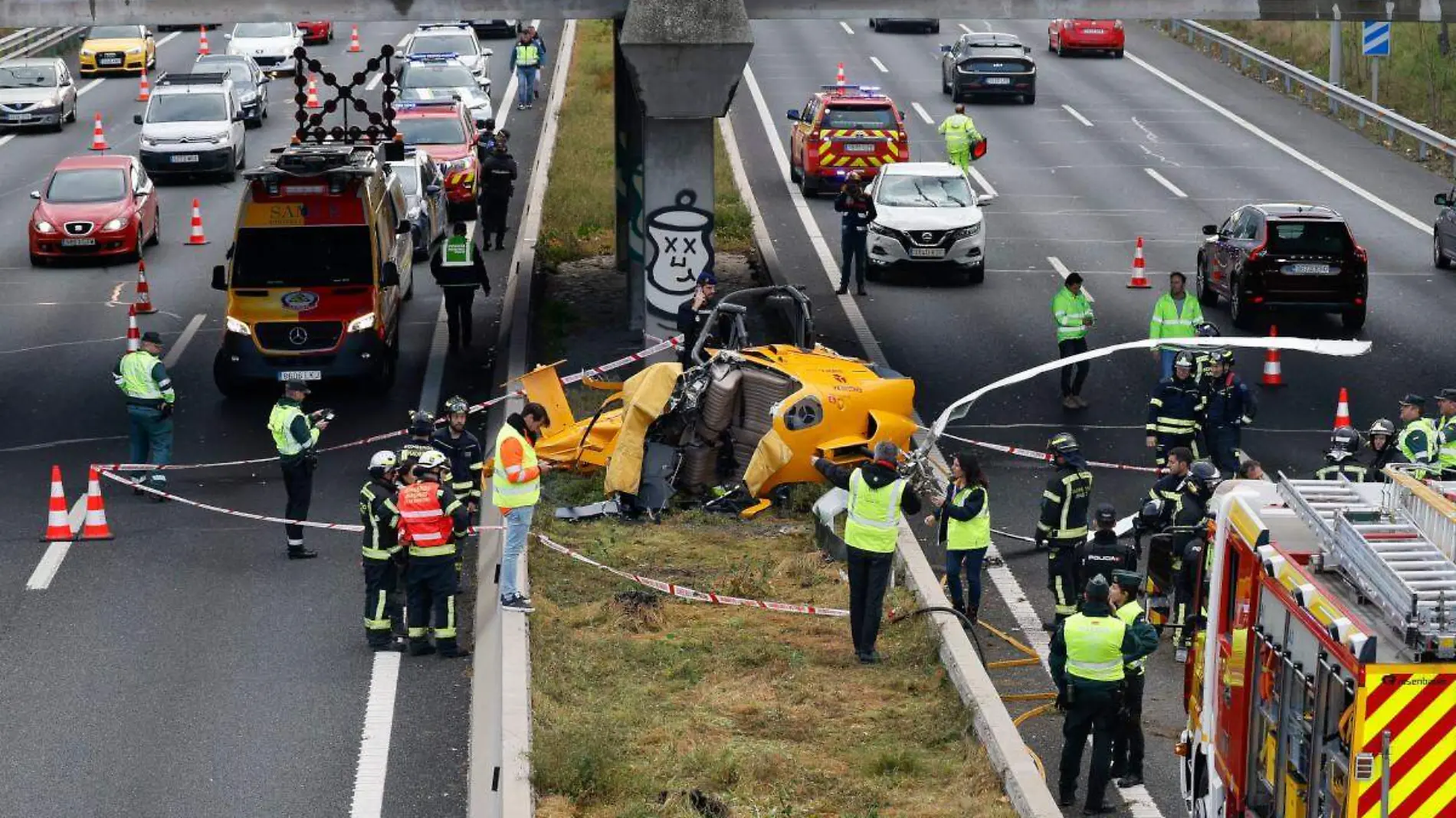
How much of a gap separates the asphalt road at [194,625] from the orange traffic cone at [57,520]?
0.16m

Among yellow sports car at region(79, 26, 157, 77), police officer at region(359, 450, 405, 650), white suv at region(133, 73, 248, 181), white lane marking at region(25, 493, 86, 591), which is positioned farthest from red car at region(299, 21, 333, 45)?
police officer at region(359, 450, 405, 650)

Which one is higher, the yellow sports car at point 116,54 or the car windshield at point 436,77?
the car windshield at point 436,77

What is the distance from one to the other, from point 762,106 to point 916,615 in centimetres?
3408

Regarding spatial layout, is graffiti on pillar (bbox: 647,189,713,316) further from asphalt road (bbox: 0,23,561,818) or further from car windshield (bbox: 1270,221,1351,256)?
car windshield (bbox: 1270,221,1351,256)

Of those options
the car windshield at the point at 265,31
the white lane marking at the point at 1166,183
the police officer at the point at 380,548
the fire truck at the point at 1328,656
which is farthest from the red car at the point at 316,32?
the fire truck at the point at 1328,656

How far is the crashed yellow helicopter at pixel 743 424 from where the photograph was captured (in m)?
19.8

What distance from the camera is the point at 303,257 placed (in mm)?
25406

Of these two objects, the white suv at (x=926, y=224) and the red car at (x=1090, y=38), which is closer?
the white suv at (x=926, y=224)

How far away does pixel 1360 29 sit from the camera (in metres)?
51.8

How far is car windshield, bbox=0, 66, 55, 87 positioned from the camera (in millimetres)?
47594

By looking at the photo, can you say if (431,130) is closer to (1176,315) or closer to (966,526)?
(1176,315)

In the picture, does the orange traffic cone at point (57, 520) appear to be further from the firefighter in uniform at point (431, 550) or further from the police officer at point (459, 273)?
the police officer at point (459, 273)

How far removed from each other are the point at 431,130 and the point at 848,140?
7.26 meters

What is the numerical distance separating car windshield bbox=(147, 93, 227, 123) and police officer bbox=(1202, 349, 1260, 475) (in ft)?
83.1
